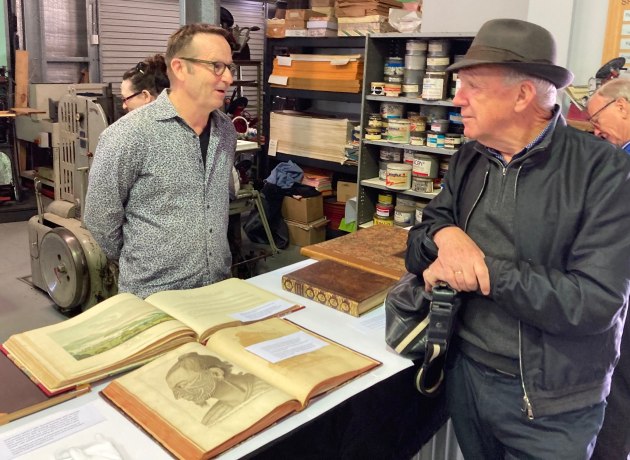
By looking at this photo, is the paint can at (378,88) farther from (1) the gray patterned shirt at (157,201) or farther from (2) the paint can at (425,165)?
(1) the gray patterned shirt at (157,201)

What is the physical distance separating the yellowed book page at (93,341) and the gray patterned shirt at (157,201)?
1.41ft

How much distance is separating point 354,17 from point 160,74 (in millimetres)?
2350

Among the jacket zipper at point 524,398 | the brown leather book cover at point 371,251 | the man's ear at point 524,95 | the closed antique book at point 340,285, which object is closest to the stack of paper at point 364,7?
the brown leather book cover at point 371,251

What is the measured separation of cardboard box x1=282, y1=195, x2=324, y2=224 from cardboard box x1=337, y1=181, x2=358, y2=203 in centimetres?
17

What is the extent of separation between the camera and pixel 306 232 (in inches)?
212

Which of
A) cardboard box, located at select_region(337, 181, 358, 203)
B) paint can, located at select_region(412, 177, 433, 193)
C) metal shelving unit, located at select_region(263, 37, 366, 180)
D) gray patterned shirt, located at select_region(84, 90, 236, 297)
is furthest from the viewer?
cardboard box, located at select_region(337, 181, 358, 203)

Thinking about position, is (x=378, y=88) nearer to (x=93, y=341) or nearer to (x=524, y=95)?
(x=524, y=95)

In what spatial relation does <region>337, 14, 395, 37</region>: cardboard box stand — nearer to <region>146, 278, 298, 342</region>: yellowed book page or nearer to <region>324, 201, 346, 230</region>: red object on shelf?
<region>324, 201, 346, 230</region>: red object on shelf

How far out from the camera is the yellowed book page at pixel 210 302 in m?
1.60

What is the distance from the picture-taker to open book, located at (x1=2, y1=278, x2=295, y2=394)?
1.36 metres

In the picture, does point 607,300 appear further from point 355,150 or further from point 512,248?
point 355,150

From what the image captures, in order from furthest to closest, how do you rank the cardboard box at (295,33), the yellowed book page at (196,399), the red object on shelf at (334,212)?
the red object on shelf at (334,212) < the cardboard box at (295,33) < the yellowed book page at (196,399)

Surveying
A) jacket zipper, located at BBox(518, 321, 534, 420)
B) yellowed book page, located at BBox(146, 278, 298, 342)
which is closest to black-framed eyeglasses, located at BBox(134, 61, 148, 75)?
yellowed book page, located at BBox(146, 278, 298, 342)

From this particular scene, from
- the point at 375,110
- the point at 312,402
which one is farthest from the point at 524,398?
the point at 375,110
